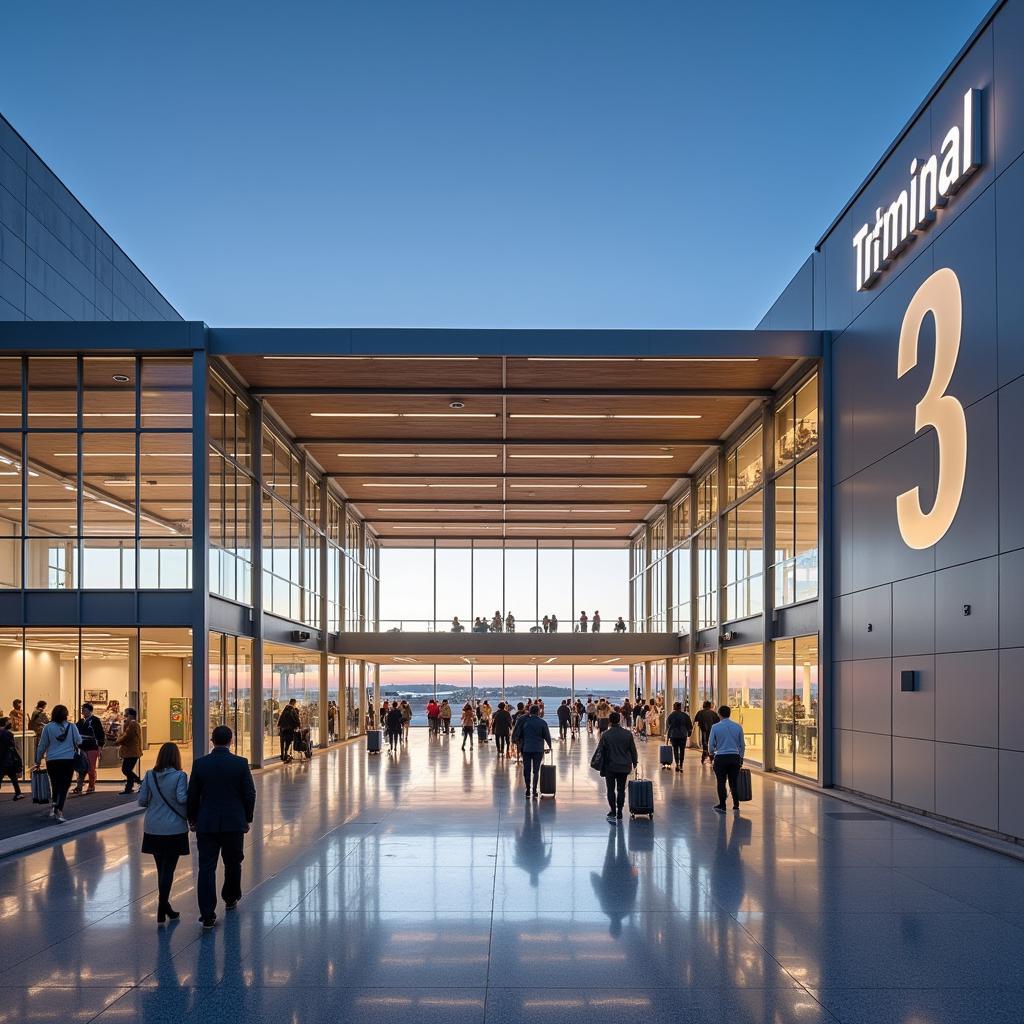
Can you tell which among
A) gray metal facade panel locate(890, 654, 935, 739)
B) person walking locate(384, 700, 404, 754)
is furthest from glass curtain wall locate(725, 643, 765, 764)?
person walking locate(384, 700, 404, 754)

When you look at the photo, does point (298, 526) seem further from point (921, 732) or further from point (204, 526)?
point (921, 732)

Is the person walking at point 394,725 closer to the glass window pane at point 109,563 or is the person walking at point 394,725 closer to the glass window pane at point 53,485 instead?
the glass window pane at point 109,563

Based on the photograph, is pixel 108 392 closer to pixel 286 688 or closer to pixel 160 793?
pixel 286 688

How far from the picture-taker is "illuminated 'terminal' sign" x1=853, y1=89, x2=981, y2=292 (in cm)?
1457

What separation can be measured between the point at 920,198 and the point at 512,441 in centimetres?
1481

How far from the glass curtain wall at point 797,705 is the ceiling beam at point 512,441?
7.23 metres

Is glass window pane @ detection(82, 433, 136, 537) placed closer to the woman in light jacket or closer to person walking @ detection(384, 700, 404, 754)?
the woman in light jacket

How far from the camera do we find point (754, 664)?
27.9m

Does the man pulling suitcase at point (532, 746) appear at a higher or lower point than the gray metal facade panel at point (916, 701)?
lower

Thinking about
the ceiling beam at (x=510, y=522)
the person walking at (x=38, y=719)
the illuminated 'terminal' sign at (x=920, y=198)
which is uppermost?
the illuminated 'terminal' sign at (x=920, y=198)

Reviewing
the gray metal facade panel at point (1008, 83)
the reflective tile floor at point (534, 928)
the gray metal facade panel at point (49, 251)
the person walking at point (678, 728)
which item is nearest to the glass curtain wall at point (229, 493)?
the gray metal facade panel at point (49, 251)

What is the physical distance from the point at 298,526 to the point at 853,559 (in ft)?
57.1

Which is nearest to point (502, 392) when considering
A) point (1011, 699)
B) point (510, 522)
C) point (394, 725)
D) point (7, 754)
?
point (7, 754)

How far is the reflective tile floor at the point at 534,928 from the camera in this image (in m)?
6.95
